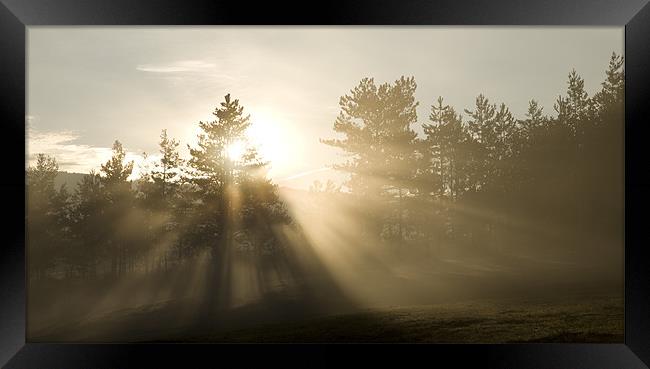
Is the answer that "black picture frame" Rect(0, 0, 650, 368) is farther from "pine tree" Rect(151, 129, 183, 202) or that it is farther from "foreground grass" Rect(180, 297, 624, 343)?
"pine tree" Rect(151, 129, 183, 202)

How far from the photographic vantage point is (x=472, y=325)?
49.5 ft

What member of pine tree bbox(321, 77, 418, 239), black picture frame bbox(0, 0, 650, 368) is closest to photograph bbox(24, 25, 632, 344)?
pine tree bbox(321, 77, 418, 239)

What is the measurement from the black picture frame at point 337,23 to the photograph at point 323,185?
9.25 m

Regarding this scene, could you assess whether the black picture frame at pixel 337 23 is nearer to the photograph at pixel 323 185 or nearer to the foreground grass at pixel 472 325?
the foreground grass at pixel 472 325

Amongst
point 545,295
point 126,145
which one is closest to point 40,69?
point 126,145

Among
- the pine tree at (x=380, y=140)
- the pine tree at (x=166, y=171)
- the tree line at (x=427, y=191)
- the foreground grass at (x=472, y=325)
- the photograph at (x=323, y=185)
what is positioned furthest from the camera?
the pine tree at (x=166, y=171)

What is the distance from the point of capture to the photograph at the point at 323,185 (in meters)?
22.5

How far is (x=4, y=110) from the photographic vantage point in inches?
170

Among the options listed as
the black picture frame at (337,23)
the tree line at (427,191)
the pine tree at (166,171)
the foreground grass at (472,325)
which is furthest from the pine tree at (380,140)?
the black picture frame at (337,23)

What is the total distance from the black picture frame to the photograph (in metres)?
9.25

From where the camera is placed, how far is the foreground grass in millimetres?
12250

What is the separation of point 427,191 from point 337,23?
23381mm

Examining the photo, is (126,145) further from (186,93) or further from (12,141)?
(12,141)

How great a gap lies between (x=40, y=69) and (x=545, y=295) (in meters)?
32.8
